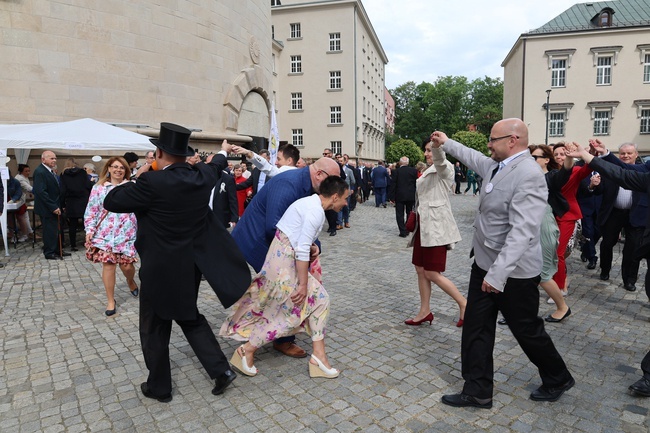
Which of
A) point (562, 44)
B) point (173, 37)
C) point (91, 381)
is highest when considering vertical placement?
point (562, 44)

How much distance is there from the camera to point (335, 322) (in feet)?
17.7

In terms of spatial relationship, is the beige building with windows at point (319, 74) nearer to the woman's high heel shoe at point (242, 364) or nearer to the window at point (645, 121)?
the window at point (645, 121)

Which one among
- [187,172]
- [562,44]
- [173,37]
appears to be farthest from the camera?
[562,44]

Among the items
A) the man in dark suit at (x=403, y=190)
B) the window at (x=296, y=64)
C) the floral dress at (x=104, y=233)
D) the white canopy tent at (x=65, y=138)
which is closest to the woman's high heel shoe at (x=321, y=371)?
the floral dress at (x=104, y=233)

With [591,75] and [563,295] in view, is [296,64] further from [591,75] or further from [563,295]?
[563,295]

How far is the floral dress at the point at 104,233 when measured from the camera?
5.79 m

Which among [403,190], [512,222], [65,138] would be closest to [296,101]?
[403,190]

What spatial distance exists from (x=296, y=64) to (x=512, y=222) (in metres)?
44.6

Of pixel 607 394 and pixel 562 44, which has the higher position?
pixel 562 44

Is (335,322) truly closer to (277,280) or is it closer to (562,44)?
(277,280)

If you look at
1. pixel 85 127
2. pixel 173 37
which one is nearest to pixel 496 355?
pixel 85 127

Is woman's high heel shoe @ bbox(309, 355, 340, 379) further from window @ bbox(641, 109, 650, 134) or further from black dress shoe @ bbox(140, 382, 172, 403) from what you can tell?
window @ bbox(641, 109, 650, 134)

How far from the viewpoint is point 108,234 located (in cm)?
585

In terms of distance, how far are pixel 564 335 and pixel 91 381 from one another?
470 centimetres
